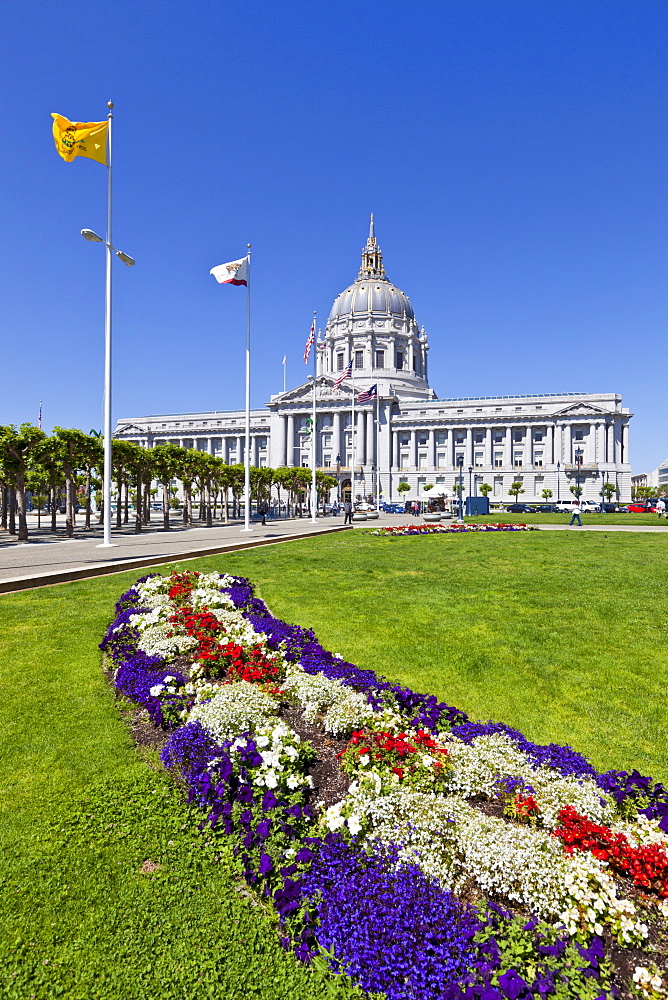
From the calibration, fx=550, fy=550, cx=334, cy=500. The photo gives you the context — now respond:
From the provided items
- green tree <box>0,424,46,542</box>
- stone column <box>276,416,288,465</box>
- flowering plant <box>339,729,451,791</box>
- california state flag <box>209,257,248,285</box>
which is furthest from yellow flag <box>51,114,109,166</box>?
stone column <box>276,416,288,465</box>

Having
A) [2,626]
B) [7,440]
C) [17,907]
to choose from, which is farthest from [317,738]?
[7,440]

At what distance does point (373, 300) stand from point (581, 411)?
57.7m

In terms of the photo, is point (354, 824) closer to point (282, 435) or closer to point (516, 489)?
point (516, 489)

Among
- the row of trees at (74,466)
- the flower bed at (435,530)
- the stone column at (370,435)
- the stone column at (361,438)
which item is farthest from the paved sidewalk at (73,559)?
the stone column at (370,435)

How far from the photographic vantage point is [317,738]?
5891mm

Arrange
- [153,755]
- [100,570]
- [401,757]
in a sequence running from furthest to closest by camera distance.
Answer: [100,570], [153,755], [401,757]

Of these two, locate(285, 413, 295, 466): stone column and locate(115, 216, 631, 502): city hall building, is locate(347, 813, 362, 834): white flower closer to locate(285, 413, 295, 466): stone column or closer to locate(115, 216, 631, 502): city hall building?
locate(115, 216, 631, 502): city hall building

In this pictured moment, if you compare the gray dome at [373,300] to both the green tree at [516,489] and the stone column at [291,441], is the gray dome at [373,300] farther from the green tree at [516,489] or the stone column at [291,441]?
the green tree at [516,489]

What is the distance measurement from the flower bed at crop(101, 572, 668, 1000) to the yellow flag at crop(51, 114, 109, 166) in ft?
78.6

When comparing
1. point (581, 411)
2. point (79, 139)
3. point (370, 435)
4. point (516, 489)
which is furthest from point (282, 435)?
point (79, 139)

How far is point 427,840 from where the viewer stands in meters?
3.95

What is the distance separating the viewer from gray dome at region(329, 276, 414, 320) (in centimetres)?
13762

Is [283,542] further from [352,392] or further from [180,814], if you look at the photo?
[352,392]

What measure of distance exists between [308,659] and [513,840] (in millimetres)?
4105
